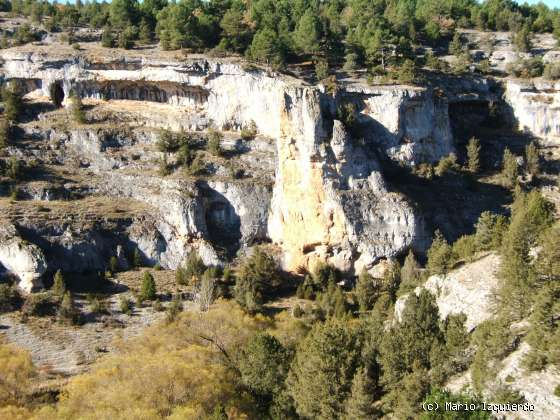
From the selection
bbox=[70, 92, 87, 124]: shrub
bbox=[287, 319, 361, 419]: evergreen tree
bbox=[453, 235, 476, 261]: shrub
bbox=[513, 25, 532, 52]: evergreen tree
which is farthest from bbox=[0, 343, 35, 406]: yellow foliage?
bbox=[513, 25, 532, 52]: evergreen tree

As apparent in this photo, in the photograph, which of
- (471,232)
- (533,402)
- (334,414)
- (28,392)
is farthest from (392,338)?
(471,232)

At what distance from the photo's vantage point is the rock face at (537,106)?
177ft

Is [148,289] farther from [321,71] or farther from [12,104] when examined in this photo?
[321,71]

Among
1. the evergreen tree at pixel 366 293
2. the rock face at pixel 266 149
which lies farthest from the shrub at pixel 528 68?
the evergreen tree at pixel 366 293

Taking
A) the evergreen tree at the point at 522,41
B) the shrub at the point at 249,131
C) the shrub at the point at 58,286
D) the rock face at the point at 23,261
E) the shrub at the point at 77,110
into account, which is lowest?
the shrub at the point at 58,286

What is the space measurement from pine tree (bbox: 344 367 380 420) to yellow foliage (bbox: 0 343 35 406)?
1368 centimetres

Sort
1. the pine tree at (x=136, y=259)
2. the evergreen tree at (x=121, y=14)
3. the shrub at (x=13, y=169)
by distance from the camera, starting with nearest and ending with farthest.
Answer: the pine tree at (x=136, y=259) → the shrub at (x=13, y=169) → the evergreen tree at (x=121, y=14)

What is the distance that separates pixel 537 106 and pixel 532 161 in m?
7.02

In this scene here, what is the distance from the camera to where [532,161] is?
50062 millimetres

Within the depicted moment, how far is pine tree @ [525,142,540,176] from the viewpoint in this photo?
164ft

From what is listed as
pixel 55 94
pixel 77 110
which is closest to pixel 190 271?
pixel 77 110

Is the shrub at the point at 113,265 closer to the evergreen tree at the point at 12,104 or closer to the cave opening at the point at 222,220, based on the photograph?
the cave opening at the point at 222,220

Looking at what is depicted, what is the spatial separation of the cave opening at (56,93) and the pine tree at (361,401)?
41100 millimetres

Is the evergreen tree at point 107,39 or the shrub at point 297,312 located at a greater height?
the evergreen tree at point 107,39
